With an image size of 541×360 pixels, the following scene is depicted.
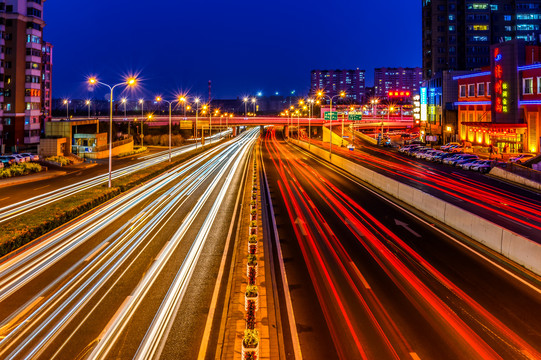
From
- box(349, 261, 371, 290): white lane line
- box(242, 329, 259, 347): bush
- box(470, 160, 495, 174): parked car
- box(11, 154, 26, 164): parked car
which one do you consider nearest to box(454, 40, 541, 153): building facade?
box(470, 160, 495, 174): parked car

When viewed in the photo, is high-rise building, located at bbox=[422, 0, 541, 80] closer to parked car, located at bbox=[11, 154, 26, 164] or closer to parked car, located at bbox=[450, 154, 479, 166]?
parked car, located at bbox=[450, 154, 479, 166]

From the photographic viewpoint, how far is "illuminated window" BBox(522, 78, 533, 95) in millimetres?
49344

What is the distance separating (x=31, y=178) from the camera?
39.4 meters

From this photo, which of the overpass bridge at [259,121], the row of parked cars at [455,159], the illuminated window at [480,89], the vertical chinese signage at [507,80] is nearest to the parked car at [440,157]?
the row of parked cars at [455,159]

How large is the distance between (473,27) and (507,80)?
Result: 191 ft

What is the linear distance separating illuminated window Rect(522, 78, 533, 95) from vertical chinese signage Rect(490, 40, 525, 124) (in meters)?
0.77

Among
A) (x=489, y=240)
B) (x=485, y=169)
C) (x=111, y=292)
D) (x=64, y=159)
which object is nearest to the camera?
(x=111, y=292)

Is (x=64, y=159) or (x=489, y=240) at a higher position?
(x=64, y=159)

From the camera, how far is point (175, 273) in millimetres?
13930

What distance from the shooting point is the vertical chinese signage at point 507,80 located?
5112cm

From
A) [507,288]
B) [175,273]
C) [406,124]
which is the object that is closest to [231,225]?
[175,273]

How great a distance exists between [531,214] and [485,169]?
21420mm

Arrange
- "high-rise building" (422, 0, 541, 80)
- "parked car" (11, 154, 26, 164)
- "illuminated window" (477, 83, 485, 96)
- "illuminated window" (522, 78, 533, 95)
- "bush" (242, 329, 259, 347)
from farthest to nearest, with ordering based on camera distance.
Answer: "high-rise building" (422, 0, 541, 80) < "illuminated window" (477, 83, 485, 96) < "illuminated window" (522, 78, 533, 95) < "parked car" (11, 154, 26, 164) < "bush" (242, 329, 259, 347)

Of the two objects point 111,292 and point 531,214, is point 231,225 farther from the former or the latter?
point 531,214
